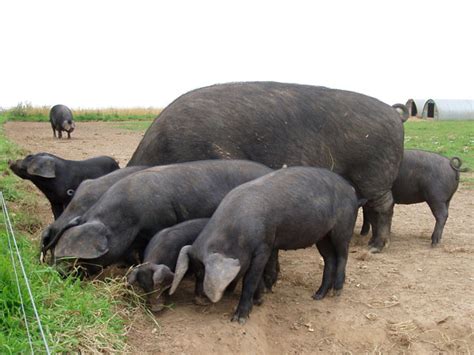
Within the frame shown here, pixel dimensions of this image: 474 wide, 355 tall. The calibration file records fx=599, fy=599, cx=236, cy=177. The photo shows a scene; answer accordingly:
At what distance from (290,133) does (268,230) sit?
5.99 ft

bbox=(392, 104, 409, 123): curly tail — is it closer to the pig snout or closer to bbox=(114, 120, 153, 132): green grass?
the pig snout

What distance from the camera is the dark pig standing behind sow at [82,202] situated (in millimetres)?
4859

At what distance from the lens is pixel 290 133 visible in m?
5.91

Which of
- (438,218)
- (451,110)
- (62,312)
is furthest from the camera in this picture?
(451,110)

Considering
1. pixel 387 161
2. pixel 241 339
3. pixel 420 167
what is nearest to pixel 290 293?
pixel 241 339

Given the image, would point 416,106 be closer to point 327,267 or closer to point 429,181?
point 429,181

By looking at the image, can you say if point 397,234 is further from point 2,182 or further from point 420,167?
point 2,182

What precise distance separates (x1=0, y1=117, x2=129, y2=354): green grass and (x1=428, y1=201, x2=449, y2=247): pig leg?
3.94m

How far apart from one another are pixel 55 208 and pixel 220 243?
11.1ft

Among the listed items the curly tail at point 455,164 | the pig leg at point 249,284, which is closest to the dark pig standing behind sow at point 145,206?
the pig leg at point 249,284

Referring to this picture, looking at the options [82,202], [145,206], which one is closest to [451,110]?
[82,202]

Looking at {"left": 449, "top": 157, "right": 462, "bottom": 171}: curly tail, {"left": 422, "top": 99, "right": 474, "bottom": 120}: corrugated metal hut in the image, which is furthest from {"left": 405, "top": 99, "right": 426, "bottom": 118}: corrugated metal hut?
{"left": 449, "top": 157, "right": 462, "bottom": 171}: curly tail

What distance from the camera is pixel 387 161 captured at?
6.41 m

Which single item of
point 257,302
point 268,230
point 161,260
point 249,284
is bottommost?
point 257,302
